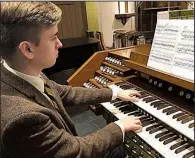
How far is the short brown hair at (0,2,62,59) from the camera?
0.76 metres

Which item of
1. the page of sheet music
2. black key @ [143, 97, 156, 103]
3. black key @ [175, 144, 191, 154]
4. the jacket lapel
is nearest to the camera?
the jacket lapel

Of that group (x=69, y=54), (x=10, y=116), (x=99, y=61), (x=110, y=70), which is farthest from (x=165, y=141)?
(x=69, y=54)

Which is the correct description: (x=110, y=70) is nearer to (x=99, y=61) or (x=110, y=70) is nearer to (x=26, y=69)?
(x=99, y=61)

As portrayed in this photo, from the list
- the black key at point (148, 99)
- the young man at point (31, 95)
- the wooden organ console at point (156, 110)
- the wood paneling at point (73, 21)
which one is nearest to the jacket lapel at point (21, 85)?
the young man at point (31, 95)

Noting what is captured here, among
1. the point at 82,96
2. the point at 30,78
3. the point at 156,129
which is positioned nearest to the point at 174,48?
the point at 156,129

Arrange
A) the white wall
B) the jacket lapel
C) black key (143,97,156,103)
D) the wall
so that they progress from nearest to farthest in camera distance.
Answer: the jacket lapel → black key (143,97,156,103) → the white wall → the wall

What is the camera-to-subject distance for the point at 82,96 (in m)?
1.36

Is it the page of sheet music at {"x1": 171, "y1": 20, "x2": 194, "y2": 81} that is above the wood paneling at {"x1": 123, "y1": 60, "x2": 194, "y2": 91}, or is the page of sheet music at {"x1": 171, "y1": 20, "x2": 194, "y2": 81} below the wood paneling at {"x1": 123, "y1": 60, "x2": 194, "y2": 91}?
above

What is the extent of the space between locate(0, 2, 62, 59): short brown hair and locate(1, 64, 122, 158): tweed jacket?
0.39 ft

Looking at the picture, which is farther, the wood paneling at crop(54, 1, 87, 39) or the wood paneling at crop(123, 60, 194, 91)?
the wood paneling at crop(54, 1, 87, 39)

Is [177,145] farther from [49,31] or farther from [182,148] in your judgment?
[49,31]

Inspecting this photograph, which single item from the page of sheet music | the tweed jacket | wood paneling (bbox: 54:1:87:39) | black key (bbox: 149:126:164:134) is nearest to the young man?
the tweed jacket

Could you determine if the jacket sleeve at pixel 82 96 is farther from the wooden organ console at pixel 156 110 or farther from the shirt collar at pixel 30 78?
the shirt collar at pixel 30 78

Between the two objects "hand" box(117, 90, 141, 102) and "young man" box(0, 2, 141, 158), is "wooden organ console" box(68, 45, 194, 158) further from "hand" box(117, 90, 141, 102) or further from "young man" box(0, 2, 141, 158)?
"young man" box(0, 2, 141, 158)
